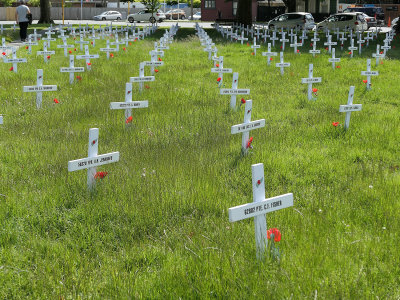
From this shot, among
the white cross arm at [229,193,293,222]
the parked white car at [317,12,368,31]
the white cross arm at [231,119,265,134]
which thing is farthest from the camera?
the parked white car at [317,12,368,31]

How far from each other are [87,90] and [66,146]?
4.74 metres

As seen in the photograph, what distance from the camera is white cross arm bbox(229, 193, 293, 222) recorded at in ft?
11.4

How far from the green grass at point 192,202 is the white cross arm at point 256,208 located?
1.24ft

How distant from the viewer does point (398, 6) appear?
54.0 metres

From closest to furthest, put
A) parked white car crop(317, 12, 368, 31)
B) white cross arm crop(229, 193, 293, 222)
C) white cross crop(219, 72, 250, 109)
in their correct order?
white cross arm crop(229, 193, 293, 222) → white cross crop(219, 72, 250, 109) → parked white car crop(317, 12, 368, 31)

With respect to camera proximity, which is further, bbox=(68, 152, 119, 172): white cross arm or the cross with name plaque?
the cross with name plaque

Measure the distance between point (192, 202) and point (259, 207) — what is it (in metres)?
1.47

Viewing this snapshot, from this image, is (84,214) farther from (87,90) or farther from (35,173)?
(87,90)

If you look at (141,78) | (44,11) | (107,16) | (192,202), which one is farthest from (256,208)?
(107,16)

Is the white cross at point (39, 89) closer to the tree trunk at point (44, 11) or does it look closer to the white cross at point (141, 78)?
the white cross at point (141, 78)

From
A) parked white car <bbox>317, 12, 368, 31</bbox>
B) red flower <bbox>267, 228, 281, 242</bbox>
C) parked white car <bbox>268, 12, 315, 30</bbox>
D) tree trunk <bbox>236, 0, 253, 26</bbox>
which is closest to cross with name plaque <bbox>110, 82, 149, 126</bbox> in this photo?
red flower <bbox>267, 228, 281, 242</bbox>

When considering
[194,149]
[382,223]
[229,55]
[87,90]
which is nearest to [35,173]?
[194,149]

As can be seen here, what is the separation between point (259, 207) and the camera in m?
3.59

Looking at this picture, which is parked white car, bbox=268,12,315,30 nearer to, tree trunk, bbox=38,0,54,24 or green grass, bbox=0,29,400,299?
tree trunk, bbox=38,0,54,24
